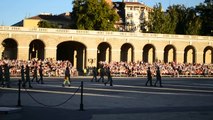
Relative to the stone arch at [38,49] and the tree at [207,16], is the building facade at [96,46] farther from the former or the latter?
the tree at [207,16]

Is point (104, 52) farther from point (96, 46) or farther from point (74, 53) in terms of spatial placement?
point (96, 46)

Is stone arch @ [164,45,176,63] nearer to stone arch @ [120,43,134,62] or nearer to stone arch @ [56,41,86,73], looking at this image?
stone arch @ [120,43,134,62]

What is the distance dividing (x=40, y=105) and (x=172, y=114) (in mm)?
5714

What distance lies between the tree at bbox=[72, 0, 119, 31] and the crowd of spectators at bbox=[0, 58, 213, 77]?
19.2 m

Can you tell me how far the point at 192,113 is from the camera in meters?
14.9

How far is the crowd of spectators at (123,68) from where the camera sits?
48.9 meters

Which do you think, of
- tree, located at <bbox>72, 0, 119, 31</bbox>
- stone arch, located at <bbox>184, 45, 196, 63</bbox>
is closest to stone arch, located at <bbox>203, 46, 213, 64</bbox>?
stone arch, located at <bbox>184, 45, 196, 63</bbox>

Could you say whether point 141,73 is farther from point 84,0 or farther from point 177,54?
point 84,0

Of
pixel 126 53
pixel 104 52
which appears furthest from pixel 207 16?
pixel 104 52

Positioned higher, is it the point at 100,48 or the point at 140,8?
the point at 140,8

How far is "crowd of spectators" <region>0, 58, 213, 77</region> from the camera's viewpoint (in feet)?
160

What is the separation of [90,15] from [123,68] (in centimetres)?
2227

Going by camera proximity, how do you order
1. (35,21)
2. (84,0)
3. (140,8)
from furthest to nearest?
1. (140,8)
2. (35,21)
3. (84,0)

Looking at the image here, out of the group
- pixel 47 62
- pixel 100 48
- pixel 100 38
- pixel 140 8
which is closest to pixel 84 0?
pixel 100 48
